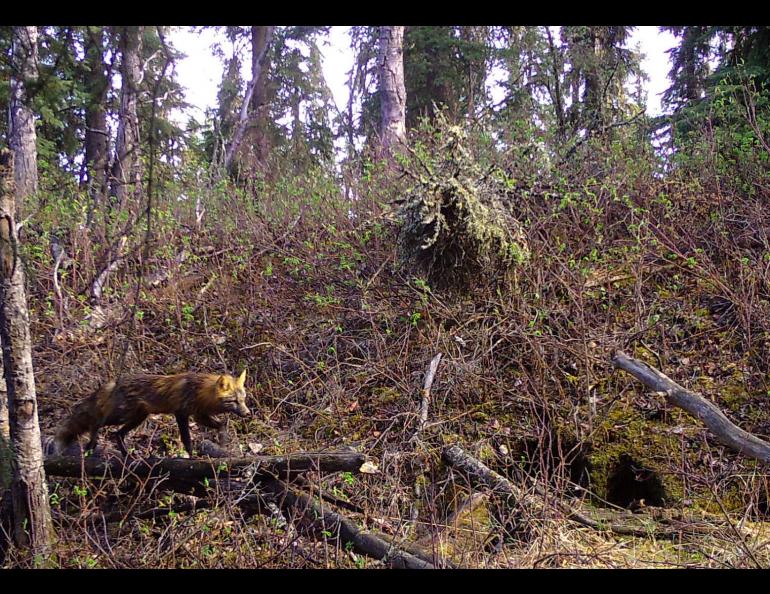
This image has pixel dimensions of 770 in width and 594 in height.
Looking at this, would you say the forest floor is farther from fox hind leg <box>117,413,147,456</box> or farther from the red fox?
the red fox

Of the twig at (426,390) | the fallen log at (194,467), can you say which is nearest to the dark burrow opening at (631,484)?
the twig at (426,390)

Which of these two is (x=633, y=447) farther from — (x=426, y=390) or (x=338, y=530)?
(x=338, y=530)

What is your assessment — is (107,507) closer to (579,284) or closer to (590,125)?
(579,284)

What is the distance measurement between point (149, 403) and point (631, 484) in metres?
4.61

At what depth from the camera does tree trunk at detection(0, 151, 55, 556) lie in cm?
434

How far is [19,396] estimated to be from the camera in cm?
450

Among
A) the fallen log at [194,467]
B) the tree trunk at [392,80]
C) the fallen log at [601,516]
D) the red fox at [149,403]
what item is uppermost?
the tree trunk at [392,80]

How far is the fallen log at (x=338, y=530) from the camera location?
455 centimetres

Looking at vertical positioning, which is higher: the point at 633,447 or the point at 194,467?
the point at 194,467

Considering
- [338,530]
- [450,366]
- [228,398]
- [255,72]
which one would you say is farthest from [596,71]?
[338,530]

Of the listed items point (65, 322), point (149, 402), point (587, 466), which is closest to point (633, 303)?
point (587, 466)

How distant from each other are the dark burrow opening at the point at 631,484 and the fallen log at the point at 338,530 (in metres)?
2.64

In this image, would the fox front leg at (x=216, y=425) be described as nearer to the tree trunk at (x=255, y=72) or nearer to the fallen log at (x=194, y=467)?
A: the fallen log at (x=194, y=467)
